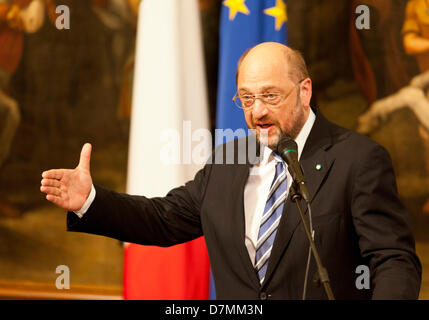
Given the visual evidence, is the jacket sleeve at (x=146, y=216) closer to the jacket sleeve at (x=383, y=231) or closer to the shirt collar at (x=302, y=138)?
the shirt collar at (x=302, y=138)

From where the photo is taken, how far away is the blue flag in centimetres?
434

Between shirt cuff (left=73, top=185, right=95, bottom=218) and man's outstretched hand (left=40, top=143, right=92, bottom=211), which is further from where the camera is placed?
shirt cuff (left=73, top=185, right=95, bottom=218)

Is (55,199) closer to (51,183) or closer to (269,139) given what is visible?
(51,183)

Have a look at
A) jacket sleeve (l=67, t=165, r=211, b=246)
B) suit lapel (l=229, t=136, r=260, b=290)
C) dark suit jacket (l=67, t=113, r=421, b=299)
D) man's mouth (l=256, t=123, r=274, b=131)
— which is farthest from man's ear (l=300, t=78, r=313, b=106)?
jacket sleeve (l=67, t=165, r=211, b=246)

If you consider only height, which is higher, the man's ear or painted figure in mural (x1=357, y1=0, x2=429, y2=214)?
painted figure in mural (x1=357, y1=0, x2=429, y2=214)

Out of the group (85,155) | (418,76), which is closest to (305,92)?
(85,155)

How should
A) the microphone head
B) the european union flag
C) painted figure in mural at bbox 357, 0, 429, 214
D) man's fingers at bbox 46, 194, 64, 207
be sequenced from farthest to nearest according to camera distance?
painted figure in mural at bbox 357, 0, 429, 214
the european union flag
man's fingers at bbox 46, 194, 64, 207
the microphone head

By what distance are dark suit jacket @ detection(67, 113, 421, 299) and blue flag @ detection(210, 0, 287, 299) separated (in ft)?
4.94

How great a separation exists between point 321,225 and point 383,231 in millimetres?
264

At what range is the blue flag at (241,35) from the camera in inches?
171

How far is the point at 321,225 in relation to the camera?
2428mm

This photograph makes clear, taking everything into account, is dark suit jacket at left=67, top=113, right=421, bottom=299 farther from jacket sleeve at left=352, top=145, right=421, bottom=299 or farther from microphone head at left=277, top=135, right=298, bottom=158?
microphone head at left=277, top=135, right=298, bottom=158

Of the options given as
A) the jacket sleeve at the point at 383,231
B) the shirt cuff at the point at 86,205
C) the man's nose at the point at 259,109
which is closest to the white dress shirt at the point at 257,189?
the shirt cuff at the point at 86,205

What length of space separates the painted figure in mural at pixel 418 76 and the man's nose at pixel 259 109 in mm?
2653
